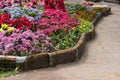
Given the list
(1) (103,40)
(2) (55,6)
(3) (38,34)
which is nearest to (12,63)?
(3) (38,34)

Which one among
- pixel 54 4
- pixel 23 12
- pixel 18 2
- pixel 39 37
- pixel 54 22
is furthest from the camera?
pixel 54 4

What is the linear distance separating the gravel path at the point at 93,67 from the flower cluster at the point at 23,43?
0.49 metres

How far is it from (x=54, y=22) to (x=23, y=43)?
100 inches

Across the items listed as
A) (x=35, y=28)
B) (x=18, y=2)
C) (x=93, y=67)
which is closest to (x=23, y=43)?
(x=93, y=67)

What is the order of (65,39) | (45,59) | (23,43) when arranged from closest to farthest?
(45,59), (23,43), (65,39)

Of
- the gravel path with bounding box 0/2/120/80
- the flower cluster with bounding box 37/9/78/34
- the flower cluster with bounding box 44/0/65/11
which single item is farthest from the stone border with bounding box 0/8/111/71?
the flower cluster with bounding box 44/0/65/11

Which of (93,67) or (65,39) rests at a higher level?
(65,39)

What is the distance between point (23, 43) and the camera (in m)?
8.20

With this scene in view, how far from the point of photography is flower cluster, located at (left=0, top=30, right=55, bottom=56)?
315 inches

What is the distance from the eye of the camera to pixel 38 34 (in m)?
8.88

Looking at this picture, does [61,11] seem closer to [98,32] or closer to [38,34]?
[98,32]

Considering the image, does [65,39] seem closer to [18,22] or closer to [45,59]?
[18,22]

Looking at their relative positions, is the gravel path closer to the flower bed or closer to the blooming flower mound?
the flower bed

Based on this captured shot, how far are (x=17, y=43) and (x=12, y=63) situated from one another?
616 millimetres
